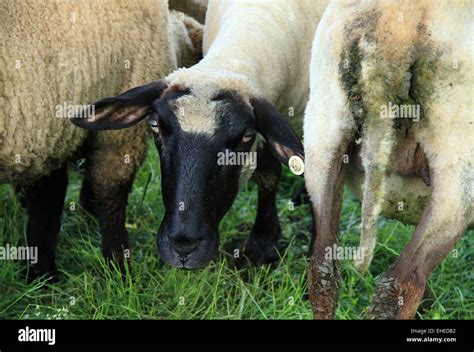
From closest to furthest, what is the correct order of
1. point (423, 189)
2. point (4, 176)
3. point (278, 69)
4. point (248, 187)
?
point (423, 189) < point (4, 176) < point (278, 69) < point (248, 187)

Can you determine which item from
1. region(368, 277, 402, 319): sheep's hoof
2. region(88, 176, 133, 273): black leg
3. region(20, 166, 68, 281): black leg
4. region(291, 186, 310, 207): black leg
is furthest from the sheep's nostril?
region(291, 186, 310, 207): black leg

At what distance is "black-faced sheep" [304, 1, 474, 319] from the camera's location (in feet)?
12.8

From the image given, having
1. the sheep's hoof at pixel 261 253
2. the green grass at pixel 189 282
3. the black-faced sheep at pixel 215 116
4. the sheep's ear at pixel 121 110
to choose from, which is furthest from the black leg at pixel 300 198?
the sheep's ear at pixel 121 110

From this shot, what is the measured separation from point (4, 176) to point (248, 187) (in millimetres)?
2552

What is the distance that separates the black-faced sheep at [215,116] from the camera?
473 centimetres

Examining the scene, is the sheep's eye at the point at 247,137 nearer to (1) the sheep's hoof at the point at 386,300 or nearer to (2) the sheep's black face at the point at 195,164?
(2) the sheep's black face at the point at 195,164

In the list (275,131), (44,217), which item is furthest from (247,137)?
(44,217)

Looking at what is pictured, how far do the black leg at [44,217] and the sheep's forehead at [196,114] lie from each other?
1280mm

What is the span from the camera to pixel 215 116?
15.7ft

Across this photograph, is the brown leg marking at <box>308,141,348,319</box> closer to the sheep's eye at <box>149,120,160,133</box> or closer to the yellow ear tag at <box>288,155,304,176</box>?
the yellow ear tag at <box>288,155,304,176</box>

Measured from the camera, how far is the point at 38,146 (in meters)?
5.09

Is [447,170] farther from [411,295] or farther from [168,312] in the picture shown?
[168,312]

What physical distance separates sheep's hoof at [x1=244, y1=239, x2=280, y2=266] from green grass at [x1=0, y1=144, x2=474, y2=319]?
0.27 feet
